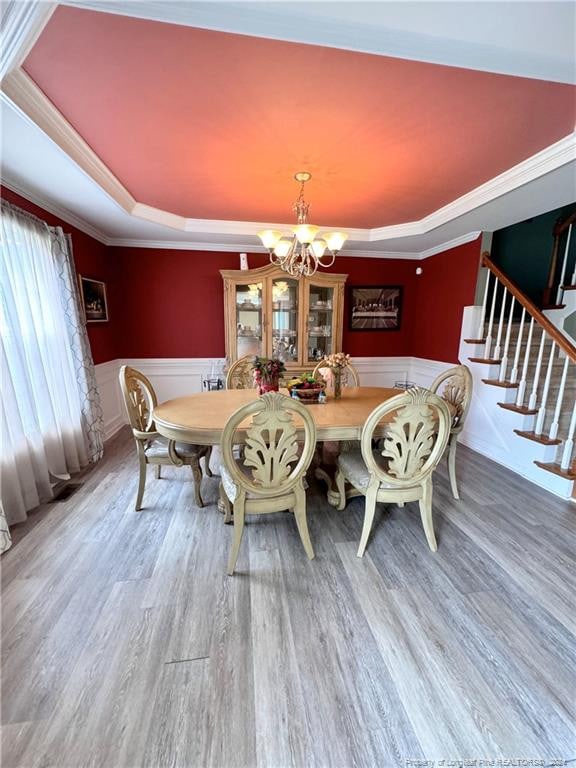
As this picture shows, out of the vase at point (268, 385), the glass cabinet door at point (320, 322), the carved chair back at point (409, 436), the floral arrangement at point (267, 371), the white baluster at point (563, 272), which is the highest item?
the white baluster at point (563, 272)

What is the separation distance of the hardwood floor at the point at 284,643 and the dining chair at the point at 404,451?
1.10ft

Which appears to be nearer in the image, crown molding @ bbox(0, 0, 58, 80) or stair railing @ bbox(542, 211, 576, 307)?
crown molding @ bbox(0, 0, 58, 80)

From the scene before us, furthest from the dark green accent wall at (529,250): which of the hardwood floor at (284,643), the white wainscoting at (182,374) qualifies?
the hardwood floor at (284,643)

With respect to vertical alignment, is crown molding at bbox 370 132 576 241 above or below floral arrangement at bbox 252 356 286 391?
above

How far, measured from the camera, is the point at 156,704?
1.08 m

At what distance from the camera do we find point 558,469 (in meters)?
2.37

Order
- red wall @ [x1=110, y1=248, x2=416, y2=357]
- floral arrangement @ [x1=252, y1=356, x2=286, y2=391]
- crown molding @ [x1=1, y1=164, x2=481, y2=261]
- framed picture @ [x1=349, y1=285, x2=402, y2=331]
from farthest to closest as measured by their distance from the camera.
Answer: framed picture @ [x1=349, y1=285, x2=402, y2=331]
red wall @ [x1=110, y1=248, x2=416, y2=357]
crown molding @ [x1=1, y1=164, x2=481, y2=261]
floral arrangement @ [x1=252, y1=356, x2=286, y2=391]

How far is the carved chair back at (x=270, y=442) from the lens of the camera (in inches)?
55.3

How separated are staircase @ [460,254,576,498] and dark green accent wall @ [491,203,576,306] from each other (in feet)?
1.68

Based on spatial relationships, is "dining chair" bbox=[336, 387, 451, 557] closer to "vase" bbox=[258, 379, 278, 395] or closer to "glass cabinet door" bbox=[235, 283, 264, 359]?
"vase" bbox=[258, 379, 278, 395]

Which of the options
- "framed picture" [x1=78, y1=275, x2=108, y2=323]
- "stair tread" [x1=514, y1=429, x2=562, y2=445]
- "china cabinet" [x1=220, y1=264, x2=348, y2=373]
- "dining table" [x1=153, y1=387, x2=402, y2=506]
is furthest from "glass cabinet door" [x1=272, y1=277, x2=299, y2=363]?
"stair tread" [x1=514, y1=429, x2=562, y2=445]

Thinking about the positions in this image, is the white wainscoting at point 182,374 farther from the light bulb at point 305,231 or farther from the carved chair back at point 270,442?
the carved chair back at point 270,442

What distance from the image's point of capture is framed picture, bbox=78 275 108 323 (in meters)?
3.10

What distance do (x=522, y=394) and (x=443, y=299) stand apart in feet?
5.07
